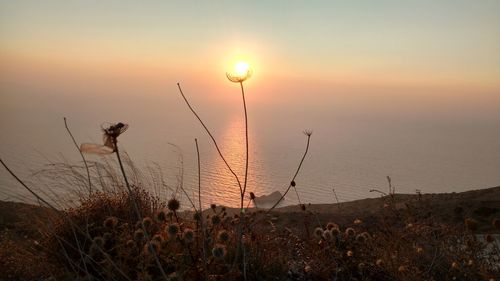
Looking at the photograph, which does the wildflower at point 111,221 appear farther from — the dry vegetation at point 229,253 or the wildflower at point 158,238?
the wildflower at point 158,238

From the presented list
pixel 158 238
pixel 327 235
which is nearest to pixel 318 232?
pixel 327 235

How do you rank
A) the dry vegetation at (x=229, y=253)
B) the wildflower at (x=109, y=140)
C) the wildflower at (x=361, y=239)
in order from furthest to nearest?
1. the wildflower at (x=361, y=239)
2. the dry vegetation at (x=229, y=253)
3. the wildflower at (x=109, y=140)

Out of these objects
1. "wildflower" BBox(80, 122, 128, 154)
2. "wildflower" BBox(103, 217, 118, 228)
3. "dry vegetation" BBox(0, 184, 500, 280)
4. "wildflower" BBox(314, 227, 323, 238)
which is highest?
"wildflower" BBox(80, 122, 128, 154)

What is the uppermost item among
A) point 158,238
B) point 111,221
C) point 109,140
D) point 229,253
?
point 109,140

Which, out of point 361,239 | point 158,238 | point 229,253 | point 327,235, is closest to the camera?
point 158,238

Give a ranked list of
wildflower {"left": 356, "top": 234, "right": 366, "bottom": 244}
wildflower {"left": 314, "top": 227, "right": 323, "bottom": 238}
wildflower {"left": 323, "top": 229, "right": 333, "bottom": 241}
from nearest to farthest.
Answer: wildflower {"left": 323, "top": 229, "right": 333, "bottom": 241} → wildflower {"left": 356, "top": 234, "right": 366, "bottom": 244} → wildflower {"left": 314, "top": 227, "right": 323, "bottom": 238}

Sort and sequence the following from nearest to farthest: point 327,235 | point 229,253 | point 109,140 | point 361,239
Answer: point 109,140 < point 229,253 < point 327,235 < point 361,239

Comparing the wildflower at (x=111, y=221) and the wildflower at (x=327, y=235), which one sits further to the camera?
the wildflower at (x=327, y=235)

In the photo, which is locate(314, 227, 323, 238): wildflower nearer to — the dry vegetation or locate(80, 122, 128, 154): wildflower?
the dry vegetation

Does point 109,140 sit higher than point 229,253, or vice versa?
point 109,140

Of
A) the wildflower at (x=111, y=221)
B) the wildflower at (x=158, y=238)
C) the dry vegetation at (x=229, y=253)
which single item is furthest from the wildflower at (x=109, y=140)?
the wildflower at (x=111, y=221)

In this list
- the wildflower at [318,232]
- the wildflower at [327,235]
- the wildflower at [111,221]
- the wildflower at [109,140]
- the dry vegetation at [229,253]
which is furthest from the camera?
the wildflower at [318,232]

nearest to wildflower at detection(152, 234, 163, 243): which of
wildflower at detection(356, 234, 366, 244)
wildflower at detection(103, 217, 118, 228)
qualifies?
wildflower at detection(103, 217, 118, 228)

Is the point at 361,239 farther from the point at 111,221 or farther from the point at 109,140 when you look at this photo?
the point at 109,140
